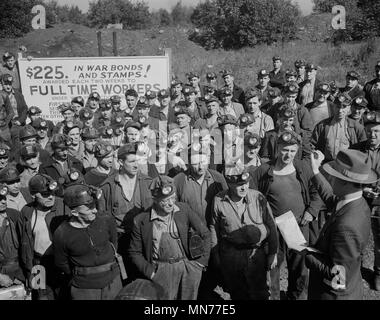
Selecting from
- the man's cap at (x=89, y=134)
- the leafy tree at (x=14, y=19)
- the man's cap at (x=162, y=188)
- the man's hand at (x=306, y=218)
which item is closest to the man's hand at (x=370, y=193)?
the man's hand at (x=306, y=218)

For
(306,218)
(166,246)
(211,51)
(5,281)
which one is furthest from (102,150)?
(211,51)

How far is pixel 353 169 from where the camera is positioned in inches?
141

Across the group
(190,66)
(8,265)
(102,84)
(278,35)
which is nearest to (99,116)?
(102,84)

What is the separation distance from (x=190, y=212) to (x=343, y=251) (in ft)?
5.74

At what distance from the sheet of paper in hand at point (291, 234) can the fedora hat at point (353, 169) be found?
0.83 meters

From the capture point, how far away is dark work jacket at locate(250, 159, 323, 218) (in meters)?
5.32

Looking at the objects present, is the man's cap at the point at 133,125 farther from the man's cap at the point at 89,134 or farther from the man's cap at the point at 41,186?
the man's cap at the point at 41,186

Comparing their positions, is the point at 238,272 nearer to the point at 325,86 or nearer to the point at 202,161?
the point at 202,161

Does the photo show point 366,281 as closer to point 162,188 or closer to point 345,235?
point 345,235

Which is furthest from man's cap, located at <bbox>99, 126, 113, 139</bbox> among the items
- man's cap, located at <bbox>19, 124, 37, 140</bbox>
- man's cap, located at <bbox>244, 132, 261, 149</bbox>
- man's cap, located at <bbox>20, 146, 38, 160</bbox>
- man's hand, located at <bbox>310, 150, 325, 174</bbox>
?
man's hand, located at <bbox>310, 150, 325, 174</bbox>

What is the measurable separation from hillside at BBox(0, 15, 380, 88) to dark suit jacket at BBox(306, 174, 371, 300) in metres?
18.5

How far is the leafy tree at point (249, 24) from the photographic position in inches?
1142

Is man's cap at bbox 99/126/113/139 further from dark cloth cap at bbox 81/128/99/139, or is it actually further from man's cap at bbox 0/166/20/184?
man's cap at bbox 0/166/20/184
